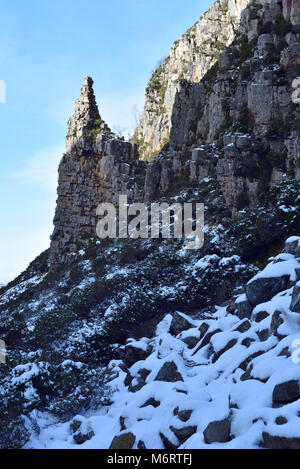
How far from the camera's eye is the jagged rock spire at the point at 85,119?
41812mm

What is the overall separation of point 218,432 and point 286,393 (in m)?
1.14

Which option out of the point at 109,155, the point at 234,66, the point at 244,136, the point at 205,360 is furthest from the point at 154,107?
the point at 205,360

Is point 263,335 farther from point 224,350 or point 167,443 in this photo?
point 167,443

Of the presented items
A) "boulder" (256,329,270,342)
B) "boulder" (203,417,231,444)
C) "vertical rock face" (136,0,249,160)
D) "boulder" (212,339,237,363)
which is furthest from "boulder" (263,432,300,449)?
"vertical rock face" (136,0,249,160)

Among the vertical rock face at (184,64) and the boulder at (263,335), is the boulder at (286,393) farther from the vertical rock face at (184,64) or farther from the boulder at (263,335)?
the vertical rock face at (184,64)

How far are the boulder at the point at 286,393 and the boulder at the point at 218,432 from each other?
773mm

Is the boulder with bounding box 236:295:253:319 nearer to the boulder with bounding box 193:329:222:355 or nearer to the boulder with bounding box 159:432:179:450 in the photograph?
the boulder with bounding box 193:329:222:355

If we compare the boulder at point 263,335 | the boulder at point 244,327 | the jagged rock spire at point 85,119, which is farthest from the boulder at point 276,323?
the jagged rock spire at point 85,119

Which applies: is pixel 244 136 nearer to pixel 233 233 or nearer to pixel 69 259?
pixel 233 233

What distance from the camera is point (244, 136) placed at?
77.6 ft
